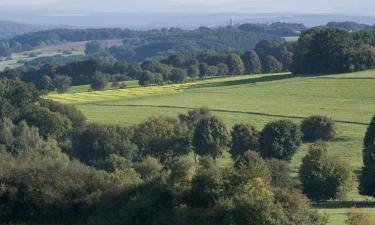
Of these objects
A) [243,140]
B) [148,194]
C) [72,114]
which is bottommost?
[72,114]

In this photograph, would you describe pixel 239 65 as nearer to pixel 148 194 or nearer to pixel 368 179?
pixel 368 179

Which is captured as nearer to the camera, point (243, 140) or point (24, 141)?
point (243, 140)

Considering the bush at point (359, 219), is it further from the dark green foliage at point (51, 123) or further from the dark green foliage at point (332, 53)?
the dark green foliage at point (332, 53)

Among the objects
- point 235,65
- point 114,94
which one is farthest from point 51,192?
point 235,65

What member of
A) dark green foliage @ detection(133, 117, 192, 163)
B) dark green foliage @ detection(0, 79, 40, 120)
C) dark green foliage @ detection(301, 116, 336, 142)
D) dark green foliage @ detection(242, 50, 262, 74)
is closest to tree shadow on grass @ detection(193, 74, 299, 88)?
dark green foliage @ detection(242, 50, 262, 74)

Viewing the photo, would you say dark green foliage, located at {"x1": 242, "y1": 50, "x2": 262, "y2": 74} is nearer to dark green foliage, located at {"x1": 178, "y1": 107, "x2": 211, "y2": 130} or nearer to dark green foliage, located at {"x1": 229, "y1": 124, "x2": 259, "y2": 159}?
dark green foliage, located at {"x1": 178, "y1": 107, "x2": 211, "y2": 130}

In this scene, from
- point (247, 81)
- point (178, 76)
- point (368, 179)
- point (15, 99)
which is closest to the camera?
point (368, 179)
